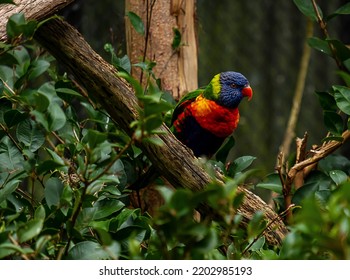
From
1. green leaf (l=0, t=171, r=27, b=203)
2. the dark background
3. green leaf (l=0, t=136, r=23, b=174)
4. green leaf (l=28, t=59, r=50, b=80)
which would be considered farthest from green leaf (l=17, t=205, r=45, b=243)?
the dark background

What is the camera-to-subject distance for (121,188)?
1.49 m

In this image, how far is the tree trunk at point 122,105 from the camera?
138 cm

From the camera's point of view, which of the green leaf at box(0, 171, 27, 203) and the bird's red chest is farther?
the bird's red chest

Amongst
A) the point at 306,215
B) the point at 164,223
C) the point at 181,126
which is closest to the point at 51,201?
the point at 164,223

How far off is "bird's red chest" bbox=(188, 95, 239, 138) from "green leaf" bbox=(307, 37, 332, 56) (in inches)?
18.1

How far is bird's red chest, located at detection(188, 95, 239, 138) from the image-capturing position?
2.09 metres

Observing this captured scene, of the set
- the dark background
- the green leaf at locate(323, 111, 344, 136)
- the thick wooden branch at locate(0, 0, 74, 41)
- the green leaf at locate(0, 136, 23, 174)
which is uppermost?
the thick wooden branch at locate(0, 0, 74, 41)

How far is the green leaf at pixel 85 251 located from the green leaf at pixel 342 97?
0.75 meters

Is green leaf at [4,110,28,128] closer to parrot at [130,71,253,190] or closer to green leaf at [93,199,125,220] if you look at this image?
green leaf at [93,199,125,220]

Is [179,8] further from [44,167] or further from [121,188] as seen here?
[44,167]

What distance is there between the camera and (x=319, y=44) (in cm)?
171

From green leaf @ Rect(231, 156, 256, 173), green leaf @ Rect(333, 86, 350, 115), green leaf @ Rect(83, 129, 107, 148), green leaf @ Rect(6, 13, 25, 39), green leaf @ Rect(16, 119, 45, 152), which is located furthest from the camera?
green leaf @ Rect(231, 156, 256, 173)

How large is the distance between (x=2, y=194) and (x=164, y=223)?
444mm

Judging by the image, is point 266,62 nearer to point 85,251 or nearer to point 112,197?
point 112,197
